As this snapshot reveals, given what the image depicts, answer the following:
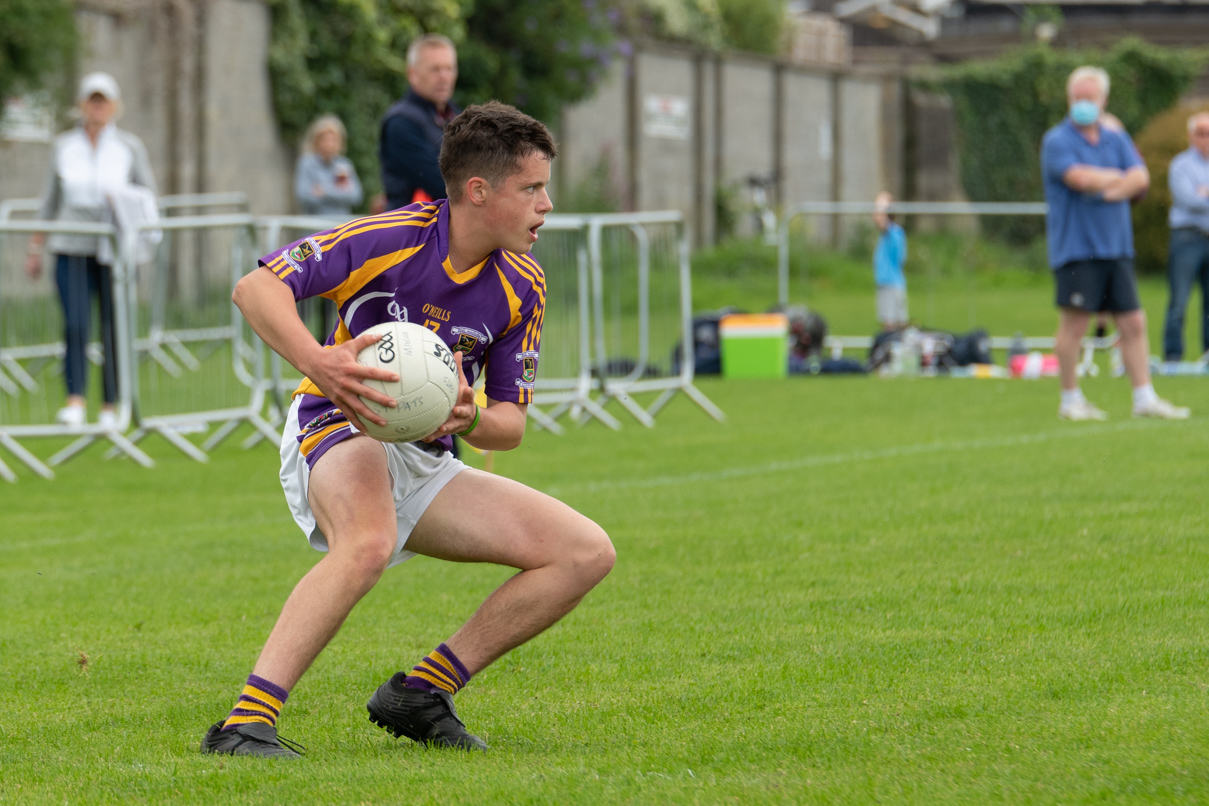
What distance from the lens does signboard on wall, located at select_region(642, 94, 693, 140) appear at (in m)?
31.7

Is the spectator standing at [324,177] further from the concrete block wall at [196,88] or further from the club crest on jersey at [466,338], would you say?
the club crest on jersey at [466,338]

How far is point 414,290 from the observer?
4.36m

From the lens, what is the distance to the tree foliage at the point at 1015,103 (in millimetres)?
40094

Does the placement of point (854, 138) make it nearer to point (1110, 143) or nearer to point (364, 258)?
point (1110, 143)

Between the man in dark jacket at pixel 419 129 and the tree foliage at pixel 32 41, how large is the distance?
9.13 m

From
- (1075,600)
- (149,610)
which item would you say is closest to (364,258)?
(149,610)

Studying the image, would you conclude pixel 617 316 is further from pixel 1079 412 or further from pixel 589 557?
pixel 589 557

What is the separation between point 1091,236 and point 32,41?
11.5 metres

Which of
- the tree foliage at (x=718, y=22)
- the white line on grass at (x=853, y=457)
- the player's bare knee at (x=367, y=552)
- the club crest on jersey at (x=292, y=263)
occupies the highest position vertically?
the tree foliage at (x=718, y=22)


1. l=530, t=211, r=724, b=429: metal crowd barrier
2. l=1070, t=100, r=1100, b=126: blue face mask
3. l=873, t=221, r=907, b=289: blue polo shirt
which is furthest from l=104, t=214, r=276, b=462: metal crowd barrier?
l=873, t=221, r=907, b=289: blue polo shirt

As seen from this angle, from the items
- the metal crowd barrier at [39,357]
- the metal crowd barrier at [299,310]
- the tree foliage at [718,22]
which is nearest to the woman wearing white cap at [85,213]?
the metal crowd barrier at [39,357]

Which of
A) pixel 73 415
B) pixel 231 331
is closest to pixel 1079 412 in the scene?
pixel 231 331

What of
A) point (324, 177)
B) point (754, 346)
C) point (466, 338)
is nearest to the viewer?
point (466, 338)

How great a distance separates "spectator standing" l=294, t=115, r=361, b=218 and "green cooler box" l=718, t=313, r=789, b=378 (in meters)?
4.25
